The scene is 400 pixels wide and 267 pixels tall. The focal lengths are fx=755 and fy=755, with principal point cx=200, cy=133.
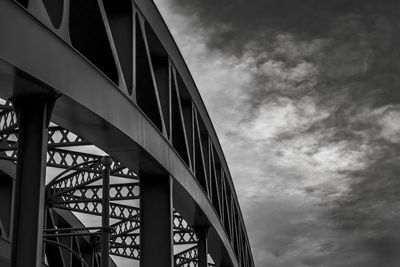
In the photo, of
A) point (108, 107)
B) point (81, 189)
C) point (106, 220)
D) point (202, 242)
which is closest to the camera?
point (108, 107)

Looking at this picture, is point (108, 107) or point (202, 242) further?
point (202, 242)

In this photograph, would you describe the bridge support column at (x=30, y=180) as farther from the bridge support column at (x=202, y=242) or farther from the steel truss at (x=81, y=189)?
the bridge support column at (x=202, y=242)

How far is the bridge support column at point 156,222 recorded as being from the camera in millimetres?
16703

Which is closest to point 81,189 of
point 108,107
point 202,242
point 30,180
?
point 202,242

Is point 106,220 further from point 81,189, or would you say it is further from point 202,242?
point 81,189

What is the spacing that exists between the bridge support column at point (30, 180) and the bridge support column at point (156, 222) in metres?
5.75

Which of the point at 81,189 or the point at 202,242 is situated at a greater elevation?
the point at 81,189

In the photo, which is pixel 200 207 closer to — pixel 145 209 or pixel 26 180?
pixel 145 209

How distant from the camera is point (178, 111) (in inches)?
797

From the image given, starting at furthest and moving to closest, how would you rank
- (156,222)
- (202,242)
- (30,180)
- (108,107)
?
(202,242), (156,222), (108,107), (30,180)

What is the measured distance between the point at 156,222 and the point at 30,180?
20.4ft

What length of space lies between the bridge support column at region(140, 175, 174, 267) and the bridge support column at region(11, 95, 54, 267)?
227 inches

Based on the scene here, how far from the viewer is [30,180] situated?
11250 mm

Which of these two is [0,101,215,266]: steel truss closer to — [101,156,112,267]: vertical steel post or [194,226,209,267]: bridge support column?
[101,156,112,267]: vertical steel post
